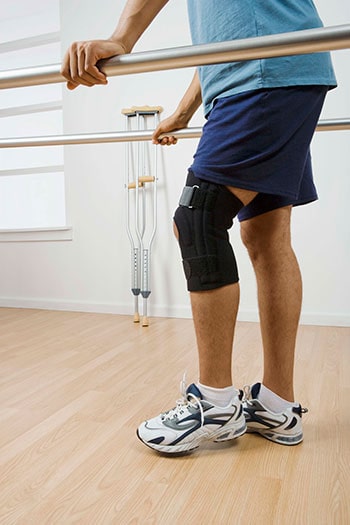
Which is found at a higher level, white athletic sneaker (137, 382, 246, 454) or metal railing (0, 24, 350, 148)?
metal railing (0, 24, 350, 148)

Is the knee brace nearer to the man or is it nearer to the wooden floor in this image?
the man

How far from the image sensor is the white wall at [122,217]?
96.6 inches

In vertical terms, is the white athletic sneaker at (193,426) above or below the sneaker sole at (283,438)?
above

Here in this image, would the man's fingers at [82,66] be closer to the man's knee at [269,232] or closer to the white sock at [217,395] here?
the man's knee at [269,232]

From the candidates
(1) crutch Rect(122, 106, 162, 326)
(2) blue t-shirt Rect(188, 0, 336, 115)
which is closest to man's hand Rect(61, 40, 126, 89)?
(2) blue t-shirt Rect(188, 0, 336, 115)

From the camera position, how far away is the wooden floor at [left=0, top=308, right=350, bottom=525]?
0.77 m

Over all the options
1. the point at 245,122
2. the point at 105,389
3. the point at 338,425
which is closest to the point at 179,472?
the point at 338,425

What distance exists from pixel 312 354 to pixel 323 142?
1183 millimetres

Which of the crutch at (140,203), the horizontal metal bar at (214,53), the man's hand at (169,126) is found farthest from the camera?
the crutch at (140,203)

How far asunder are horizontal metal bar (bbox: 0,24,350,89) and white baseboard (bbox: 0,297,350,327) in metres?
1.94

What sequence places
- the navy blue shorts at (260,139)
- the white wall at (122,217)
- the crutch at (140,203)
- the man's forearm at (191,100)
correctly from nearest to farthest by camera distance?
the navy blue shorts at (260,139) → the man's forearm at (191,100) → the white wall at (122,217) → the crutch at (140,203)

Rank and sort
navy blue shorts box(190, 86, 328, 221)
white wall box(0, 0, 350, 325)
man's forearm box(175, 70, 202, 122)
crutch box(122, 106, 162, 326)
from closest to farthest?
navy blue shorts box(190, 86, 328, 221), man's forearm box(175, 70, 202, 122), white wall box(0, 0, 350, 325), crutch box(122, 106, 162, 326)

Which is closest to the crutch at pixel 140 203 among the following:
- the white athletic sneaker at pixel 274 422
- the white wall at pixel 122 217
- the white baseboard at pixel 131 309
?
the white wall at pixel 122 217

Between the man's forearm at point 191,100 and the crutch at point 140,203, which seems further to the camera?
the crutch at point 140,203
